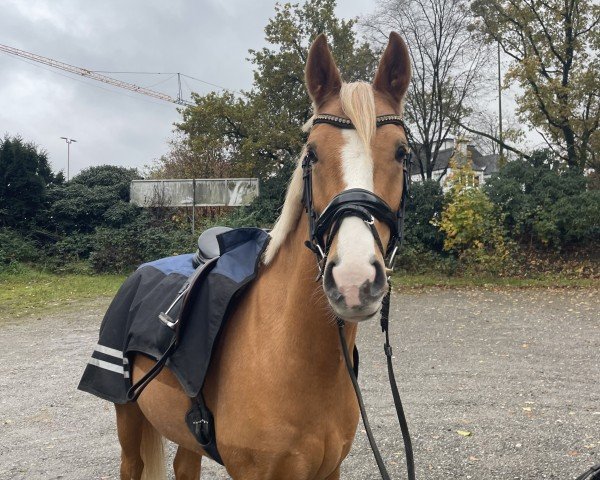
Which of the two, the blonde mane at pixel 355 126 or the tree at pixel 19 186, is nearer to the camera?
the blonde mane at pixel 355 126

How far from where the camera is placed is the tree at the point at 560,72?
19.2 m

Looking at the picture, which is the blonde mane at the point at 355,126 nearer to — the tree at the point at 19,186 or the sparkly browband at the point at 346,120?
the sparkly browband at the point at 346,120

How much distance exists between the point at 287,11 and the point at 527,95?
1156 centimetres

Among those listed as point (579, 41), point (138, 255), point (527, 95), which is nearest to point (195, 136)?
point (138, 255)

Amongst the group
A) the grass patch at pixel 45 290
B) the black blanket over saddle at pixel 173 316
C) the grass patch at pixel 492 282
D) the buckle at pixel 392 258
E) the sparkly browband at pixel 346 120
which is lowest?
the grass patch at pixel 45 290

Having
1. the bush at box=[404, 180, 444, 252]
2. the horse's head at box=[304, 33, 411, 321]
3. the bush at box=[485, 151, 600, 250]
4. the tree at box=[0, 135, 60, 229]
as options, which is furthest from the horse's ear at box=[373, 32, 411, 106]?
the tree at box=[0, 135, 60, 229]

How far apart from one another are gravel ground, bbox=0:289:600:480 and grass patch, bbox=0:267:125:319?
8.73ft

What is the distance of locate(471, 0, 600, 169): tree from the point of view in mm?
19172

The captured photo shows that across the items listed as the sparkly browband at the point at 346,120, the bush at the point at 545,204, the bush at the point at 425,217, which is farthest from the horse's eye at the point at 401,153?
the bush at the point at 545,204

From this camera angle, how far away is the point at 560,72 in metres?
20.4

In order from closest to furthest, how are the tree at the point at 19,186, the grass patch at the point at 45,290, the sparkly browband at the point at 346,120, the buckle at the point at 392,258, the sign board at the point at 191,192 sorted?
the buckle at the point at 392,258, the sparkly browband at the point at 346,120, the grass patch at the point at 45,290, the tree at the point at 19,186, the sign board at the point at 191,192

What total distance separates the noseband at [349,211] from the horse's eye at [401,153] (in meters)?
0.02

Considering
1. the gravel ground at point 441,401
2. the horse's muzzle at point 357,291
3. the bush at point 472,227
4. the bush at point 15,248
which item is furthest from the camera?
the bush at point 15,248

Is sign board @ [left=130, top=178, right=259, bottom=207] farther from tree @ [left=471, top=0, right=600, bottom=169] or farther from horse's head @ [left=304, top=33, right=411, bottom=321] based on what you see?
horse's head @ [left=304, top=33, right=411, bottom=321]
